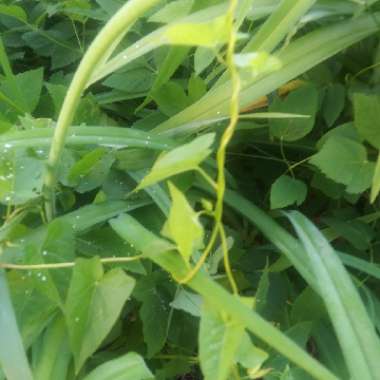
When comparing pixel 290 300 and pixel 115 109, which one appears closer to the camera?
pixel 290 300

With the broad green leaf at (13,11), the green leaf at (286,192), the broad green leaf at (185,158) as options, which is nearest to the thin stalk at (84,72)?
the broad green leaf at (185,158)

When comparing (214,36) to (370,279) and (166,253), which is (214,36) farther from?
(370,279)

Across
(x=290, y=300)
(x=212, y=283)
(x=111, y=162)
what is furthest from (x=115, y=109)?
(x=212, y=283)

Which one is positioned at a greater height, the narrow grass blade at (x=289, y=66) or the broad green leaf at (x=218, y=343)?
the narrow grass blade at (x=289, y=66)

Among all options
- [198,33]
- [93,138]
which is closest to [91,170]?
[93,138]

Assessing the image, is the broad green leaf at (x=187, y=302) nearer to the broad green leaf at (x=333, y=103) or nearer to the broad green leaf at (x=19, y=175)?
the broad green leaf at (x=19, y=175)

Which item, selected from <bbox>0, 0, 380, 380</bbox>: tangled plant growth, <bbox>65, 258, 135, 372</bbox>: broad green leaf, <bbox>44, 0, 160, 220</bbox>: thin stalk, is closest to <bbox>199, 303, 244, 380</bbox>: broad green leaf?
<bbox>0, 0, 380, 380</bbox>: tangled plant growth

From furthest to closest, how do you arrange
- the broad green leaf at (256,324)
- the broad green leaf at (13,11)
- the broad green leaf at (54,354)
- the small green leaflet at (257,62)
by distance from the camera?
the broad green leaf at (13,11)
the broad green leaf at (54,354)
the broad green leaf at (256,324)
the small green leaflet at (257,62)
